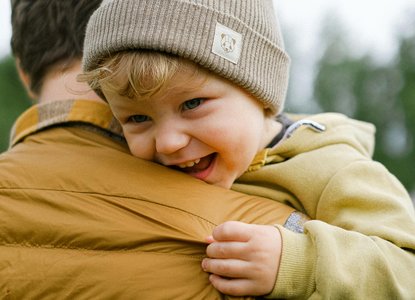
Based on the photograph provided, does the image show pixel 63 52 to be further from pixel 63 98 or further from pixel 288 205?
pixel 288 205

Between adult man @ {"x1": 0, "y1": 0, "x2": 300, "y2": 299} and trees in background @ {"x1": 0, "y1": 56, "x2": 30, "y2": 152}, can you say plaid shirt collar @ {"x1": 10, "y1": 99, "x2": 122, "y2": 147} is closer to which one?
adult man @ {"x1": 0, "y1": 0, "x2": 300, "y2": 299}

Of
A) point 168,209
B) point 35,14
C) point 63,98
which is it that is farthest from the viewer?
point 35,14

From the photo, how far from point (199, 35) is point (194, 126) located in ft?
0.97

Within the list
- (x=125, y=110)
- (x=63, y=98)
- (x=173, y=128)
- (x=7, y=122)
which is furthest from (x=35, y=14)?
(x=7, y=122)

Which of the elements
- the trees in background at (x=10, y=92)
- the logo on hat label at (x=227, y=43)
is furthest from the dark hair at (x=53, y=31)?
the trees in background at (x=10, y=92)

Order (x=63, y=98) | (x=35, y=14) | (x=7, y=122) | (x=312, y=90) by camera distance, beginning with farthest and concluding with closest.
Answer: (x=312, y=90)
(x=7, y=122)
(x=35, y=14)
(x=63, y=98)

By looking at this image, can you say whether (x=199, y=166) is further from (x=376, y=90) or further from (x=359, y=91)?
(x=376, y=90)

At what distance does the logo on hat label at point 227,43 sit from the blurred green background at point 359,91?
2303cm

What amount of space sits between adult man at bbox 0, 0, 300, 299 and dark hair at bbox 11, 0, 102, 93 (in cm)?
47

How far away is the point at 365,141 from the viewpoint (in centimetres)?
282

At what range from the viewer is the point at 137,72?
7.16 feet

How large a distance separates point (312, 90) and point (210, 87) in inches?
1008

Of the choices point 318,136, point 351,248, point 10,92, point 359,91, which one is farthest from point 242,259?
point 359,91

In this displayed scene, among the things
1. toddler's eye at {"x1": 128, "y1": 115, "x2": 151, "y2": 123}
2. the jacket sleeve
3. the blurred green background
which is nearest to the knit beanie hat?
toddler's eye at {"x1": 128, "y1": 115, "x2": 151, "y2": 123}
